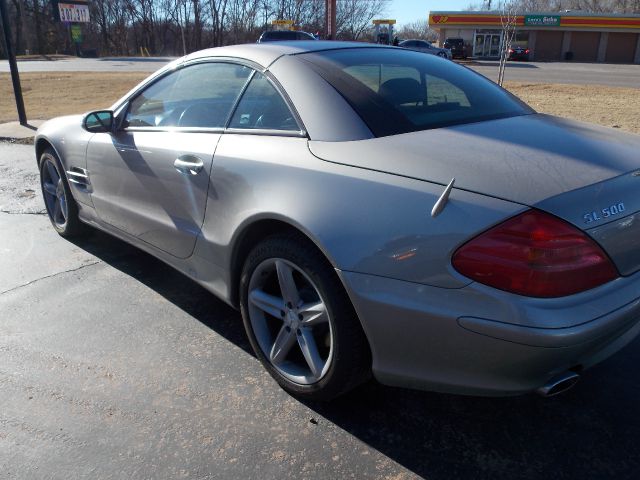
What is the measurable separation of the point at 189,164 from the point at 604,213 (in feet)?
6.44

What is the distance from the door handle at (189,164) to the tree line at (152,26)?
60.9 meters

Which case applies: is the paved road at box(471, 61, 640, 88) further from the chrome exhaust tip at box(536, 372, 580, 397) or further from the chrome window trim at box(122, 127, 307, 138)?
the chrome exhaust tip at box(536, 372, 580, 397)

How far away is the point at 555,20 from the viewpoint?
4756cm

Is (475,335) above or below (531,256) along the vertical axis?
below

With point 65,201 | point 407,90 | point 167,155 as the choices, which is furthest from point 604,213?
point 65,201

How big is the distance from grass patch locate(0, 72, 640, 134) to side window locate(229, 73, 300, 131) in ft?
26.7

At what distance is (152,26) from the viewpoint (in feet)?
210

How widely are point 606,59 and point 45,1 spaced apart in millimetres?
59668

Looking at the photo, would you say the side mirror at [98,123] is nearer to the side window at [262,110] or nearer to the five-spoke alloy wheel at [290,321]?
the side window at [262,110]

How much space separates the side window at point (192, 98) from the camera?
297 centimetres

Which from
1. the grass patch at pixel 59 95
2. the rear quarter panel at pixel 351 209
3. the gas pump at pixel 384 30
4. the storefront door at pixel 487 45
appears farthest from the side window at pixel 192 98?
the storefront door at pixel 487 45

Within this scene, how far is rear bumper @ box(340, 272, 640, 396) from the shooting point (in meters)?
1.78

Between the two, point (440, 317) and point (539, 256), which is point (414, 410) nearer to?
point (440, 317)

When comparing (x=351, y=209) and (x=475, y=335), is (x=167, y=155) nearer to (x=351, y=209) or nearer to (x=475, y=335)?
(x=351, y=209)
